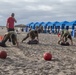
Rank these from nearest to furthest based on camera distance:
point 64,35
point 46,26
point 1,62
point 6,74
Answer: point 6,74 → point 1,62 → point 64,35 → point 46,26

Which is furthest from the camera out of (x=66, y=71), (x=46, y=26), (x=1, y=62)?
(x=46, y=26)

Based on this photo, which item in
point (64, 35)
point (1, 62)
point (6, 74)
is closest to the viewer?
point (6, 74)

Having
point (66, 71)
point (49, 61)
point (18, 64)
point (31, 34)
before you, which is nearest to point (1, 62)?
point (18, 64)

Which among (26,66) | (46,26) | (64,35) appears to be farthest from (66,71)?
(46,26)

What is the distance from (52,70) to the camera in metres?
8.09

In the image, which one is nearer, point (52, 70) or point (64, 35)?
point (52, 70)

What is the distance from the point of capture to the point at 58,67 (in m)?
8.62

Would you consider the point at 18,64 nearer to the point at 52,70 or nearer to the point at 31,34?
the point at 52,70

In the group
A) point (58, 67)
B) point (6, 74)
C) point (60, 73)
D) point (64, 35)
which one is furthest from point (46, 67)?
point (64, 35)

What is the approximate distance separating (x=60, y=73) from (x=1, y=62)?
257 centimetres

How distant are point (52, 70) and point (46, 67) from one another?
51cm

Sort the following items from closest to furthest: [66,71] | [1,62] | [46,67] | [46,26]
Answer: [66,71], [46,67], [1,62], [46,26]

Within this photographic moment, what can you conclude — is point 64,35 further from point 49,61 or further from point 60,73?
point 60,73

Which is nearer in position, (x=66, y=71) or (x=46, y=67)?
(x=66, y=71)
